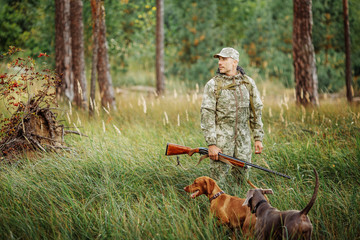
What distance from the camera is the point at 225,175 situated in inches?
158

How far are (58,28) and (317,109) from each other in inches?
285

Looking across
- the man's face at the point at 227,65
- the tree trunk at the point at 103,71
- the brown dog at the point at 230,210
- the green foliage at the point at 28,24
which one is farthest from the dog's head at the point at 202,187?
the green foliage at the point at 28,24

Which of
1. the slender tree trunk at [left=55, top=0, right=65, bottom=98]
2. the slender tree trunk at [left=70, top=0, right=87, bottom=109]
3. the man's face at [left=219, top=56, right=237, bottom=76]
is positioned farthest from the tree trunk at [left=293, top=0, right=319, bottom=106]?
the slender tree trunk at [left=55, top=0, right=65, bottom=98]

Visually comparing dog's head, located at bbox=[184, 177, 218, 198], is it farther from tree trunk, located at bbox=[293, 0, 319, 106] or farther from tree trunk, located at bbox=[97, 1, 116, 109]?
tree trunk, located at bbox=[97, 1, 116, 109]

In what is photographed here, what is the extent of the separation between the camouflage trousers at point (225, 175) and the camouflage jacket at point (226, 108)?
294mm

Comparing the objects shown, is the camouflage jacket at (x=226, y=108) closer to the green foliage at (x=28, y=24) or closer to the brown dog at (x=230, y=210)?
the brown dog at (x=230, y=210)

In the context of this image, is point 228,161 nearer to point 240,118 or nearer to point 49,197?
point 240,118

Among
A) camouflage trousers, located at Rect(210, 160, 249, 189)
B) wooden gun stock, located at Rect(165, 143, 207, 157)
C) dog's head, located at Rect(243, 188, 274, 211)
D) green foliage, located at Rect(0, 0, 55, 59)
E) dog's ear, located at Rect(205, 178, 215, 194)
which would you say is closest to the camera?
dog's head, located at Rect(243, 188, 274, 211)

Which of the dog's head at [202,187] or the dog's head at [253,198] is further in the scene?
the dog's head at [202,187]

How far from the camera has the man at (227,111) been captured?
12.7 ft

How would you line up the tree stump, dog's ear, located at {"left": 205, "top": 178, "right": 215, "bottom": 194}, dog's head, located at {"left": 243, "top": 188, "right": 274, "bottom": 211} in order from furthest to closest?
the tree stump → dog's ear, located at {"left": 205, "top": 178, "right": 215, "bottom": 194} → dog's head, located at {"left": 243, "top": 188, "right": 274, "bottom": 211}

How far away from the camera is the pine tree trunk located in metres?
8.52

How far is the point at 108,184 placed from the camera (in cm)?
406

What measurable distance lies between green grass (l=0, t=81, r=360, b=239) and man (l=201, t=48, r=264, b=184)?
37 cm
